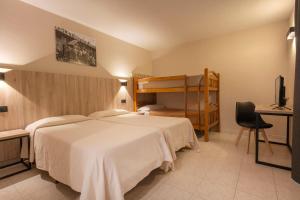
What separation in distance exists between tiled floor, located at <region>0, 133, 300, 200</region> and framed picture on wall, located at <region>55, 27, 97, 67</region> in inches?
83.4

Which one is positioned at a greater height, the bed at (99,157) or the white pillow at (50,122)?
the white pillow at (50,122)

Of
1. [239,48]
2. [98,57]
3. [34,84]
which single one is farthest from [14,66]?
[239,48]

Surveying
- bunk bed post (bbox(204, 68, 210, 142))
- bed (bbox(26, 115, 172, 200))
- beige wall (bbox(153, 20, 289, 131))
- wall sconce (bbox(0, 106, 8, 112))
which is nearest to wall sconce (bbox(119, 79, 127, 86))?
beige wall (bbox(153, 20, 289, 131))

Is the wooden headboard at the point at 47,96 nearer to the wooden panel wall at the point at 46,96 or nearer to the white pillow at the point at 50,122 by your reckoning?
the wooden panel wall at the point at 46,96

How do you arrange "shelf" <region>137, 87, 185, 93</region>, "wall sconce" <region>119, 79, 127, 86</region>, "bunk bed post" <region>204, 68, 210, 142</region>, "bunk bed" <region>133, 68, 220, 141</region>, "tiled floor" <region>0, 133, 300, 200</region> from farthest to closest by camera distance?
"wall sconce" <region>119, 79, 127, 86</region>, "shelf" <region>137, 87, 185, 93</region>, "bunk bed" <region>133, 68, 220, 141</region>, "bunk bed post" <region>204, 68, 210, 142</region>, "tiled floor" <region>0, 133, 300, 200</region>

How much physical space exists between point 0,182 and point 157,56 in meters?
4.80

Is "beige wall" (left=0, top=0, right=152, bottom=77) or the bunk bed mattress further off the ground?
"beige wall" (left=0, top=0, right=152, bottom=77)

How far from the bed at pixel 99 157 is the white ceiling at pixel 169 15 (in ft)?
7.05

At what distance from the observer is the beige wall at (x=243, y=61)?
142 inches

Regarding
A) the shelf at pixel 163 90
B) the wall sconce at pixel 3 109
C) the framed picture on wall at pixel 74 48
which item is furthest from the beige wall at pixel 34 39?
the shelf at pixel 163 90

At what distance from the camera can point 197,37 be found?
441cm

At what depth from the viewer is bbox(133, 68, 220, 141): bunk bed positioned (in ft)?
11.8

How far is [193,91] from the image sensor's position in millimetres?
4086

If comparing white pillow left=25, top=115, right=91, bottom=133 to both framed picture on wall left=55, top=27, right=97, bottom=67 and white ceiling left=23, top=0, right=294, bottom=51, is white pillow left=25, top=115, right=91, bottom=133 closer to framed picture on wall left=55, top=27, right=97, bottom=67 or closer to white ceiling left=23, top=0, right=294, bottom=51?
framed picture on wall left=55, top=27, right=97, bottom=67
